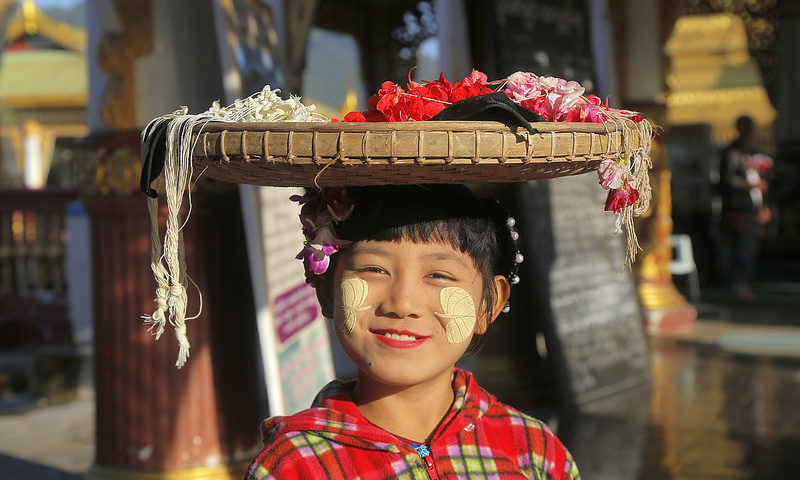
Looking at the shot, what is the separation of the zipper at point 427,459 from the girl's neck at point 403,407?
7 centimetres

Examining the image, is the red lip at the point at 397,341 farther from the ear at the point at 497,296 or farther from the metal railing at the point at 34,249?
the metal railing at the point at 34,249

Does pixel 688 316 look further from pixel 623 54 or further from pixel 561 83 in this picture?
pixel 561 83

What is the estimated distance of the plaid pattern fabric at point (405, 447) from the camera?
5.84 feet

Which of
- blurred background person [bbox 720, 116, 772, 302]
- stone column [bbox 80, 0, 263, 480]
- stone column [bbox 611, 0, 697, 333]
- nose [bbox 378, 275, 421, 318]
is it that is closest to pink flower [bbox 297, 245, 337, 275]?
nose [bbox 378, 275, 421, 318]

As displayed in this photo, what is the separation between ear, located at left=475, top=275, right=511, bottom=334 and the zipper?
0.30 metres

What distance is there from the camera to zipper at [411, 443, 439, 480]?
1.82 meters

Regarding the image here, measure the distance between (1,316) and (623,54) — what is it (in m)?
5.93

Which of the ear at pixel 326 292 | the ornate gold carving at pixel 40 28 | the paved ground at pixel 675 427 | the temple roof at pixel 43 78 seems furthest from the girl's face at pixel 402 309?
the ornate gold carving at pixel 40 28

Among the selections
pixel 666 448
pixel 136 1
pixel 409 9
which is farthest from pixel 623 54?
pixel 136 1

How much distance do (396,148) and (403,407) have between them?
636 millimetres

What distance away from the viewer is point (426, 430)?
1927 millimetres

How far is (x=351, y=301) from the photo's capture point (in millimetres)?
1811

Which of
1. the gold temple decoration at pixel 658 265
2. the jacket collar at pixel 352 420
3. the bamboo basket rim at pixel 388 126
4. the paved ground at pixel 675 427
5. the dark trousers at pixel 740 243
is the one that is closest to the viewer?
the bamboo basket rim at pixel 388 126

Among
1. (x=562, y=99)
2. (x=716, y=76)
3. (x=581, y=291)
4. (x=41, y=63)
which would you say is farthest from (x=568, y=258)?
(x=41, y=63)
